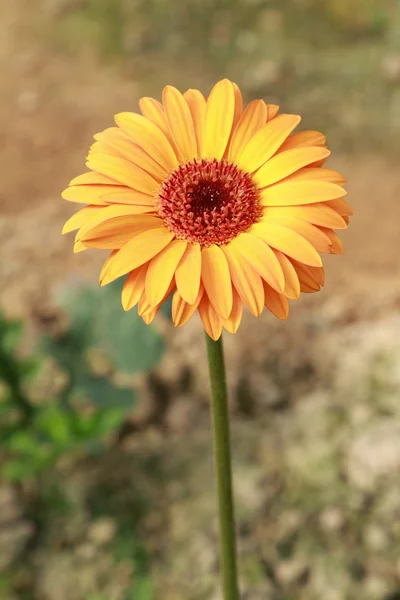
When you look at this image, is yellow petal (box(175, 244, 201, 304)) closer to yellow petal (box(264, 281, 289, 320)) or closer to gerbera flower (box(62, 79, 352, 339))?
gerbera flower (box(62, 79, 352, 339))

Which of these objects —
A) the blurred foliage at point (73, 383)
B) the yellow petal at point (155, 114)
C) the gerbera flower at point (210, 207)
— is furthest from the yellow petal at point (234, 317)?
the blurred foliage at point (73, 383)

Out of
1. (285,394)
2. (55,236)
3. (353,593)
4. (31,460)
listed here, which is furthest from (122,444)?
(55,236)

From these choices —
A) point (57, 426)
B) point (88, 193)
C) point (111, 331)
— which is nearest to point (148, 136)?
point (88, 193)

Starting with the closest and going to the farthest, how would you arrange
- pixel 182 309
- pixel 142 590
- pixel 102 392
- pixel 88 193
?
pixel 182 309 < pixel 88 193 < pixel 142 590 < pixel 102 392

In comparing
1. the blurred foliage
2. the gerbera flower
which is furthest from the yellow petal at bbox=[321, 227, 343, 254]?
the blurred foliage

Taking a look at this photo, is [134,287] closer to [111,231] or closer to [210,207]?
[111,231]

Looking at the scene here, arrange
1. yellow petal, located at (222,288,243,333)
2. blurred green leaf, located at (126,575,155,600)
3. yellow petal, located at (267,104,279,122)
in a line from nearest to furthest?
1. yellow petal, located at (222,288,243,333)
2. yellow petal, located at (267,104,279,122)
3. blurred green leaf, located at (126,575,155,600)

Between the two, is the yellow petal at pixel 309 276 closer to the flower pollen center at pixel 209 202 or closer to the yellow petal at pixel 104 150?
the flower pollen center at pixel 209 202
